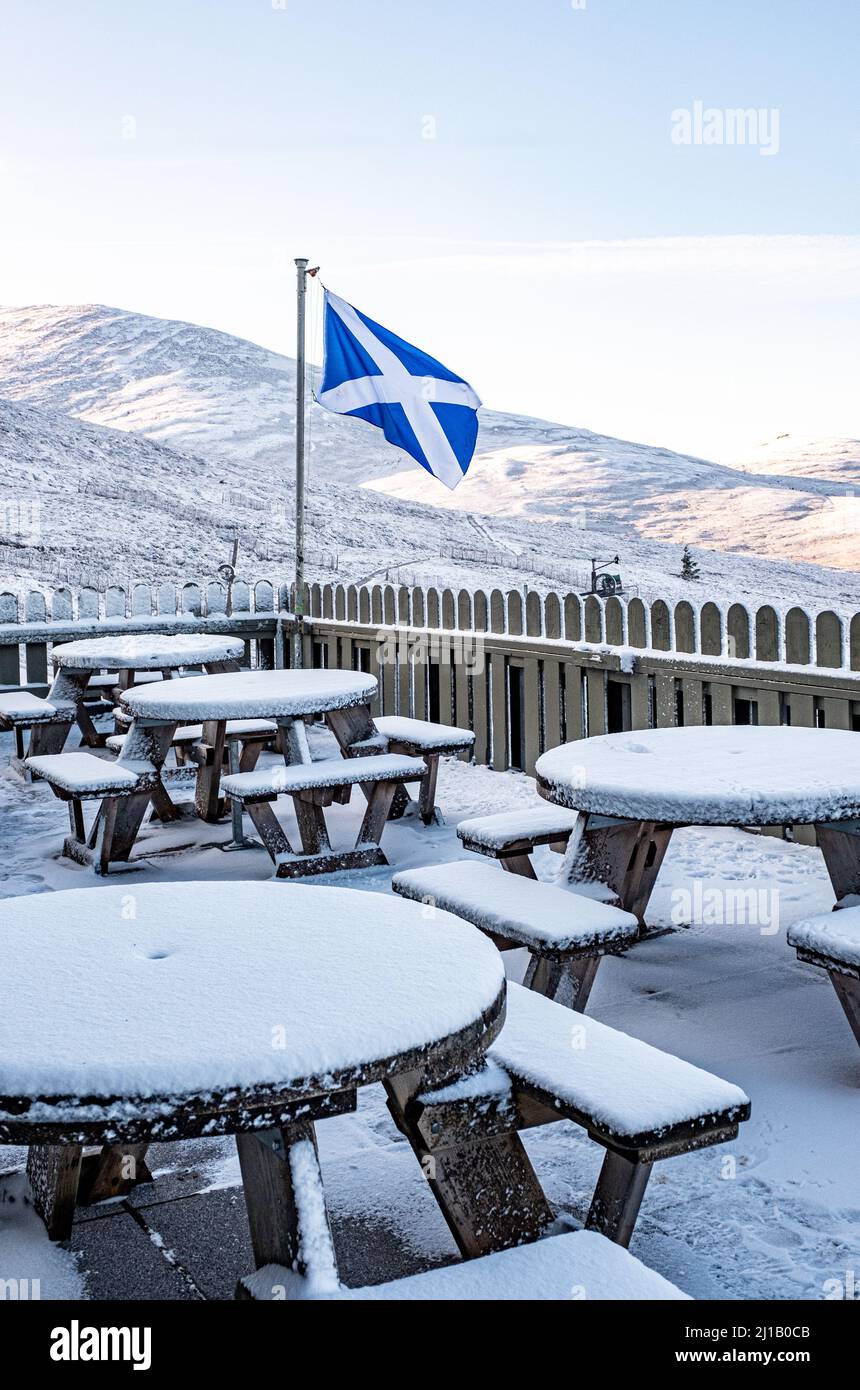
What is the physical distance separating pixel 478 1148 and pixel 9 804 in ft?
18.7

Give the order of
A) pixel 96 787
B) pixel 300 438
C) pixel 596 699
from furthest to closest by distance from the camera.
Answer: pixel 300 438
pixel 596 699
pixel 96 787

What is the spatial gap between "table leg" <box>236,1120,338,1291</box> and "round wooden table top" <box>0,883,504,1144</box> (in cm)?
18

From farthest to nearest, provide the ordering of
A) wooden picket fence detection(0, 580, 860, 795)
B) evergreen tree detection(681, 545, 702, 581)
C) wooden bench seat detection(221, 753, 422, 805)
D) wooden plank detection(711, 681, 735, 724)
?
evergreen tree detection(681, 545, 702, 581)
wooden plank detection(711, 681, 735, 724)
wooden picket fence detection(0, 580, 860, 795)
wooden bench seat detection(221, 753, 422, 805)

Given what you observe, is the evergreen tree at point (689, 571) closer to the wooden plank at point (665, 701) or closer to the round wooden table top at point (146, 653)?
the round wooden table top at point (146, 653)

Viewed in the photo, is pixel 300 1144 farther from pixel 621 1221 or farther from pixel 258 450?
pixel 258 450

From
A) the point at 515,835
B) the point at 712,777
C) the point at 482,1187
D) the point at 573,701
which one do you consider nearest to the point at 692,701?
the point at 573,701

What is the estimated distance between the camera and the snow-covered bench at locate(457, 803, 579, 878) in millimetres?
4223

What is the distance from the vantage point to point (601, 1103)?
86.0 inches

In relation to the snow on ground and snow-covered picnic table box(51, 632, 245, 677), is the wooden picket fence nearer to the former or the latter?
the snow on ground

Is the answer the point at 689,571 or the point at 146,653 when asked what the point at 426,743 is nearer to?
the point at 146,653

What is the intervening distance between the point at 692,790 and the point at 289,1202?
1945 mm

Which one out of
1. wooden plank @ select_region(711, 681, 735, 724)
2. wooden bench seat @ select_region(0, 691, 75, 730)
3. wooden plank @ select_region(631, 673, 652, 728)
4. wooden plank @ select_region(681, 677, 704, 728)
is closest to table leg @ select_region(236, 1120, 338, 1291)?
wooden plank @ select_region(711, 681, 735, 724)

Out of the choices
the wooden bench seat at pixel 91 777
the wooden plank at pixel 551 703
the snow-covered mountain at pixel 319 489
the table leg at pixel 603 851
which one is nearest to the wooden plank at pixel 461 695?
the wooden plank at pixel 551 703
